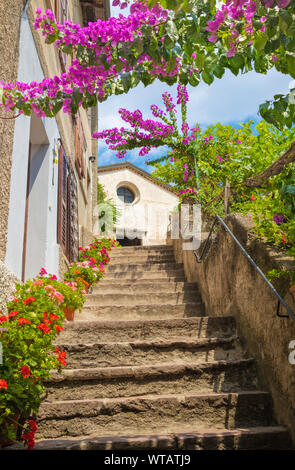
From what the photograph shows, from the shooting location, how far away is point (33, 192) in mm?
5203

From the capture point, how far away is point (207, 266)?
5.03 metres

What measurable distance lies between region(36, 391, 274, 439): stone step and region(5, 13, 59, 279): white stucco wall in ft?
4.26

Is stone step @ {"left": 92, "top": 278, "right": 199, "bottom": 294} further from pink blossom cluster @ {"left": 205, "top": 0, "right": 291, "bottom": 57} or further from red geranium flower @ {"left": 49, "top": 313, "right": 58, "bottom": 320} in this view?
pink blossom cluster @ {"left": 205, "top": 0, "right": 291, "bottom": 57}

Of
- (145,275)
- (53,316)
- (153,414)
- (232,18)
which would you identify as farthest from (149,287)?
(232,18)

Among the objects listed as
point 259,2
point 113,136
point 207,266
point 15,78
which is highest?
point 113,136

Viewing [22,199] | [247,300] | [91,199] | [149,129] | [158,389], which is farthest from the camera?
[91,199]

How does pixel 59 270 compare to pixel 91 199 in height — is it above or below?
below

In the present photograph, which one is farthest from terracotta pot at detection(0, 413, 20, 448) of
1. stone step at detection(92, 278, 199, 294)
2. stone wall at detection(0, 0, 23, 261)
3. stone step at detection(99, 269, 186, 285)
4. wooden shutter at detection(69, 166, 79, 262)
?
wooden shutter at detection(69, 166, 79, 262)

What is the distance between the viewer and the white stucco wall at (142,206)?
65.4 feet

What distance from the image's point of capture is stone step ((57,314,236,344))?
3.87 metres

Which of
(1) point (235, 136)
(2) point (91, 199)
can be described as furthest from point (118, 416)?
(2) point (91, 199)

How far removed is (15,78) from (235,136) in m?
5.66

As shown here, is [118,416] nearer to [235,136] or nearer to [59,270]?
[59,270]

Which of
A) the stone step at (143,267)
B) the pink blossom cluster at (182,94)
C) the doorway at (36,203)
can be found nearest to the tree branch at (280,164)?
the doorway at (36,203)
